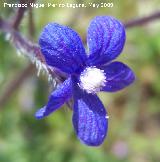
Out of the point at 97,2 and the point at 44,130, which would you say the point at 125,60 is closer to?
the point at 97,2

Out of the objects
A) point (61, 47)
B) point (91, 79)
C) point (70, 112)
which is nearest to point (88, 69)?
point (91, 79)

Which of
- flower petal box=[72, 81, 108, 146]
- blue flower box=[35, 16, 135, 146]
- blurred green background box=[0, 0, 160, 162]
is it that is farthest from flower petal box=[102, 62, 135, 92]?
blurred green background box=[0, 0, 160, 162]

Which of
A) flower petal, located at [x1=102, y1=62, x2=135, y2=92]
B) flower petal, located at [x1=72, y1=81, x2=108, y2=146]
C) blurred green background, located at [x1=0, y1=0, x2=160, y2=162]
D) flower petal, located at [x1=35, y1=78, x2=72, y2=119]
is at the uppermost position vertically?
flower petal, located at [x1=35, y1=78, x2=72, y2=119]

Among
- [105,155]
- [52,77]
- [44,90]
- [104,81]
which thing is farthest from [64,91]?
[44,90]

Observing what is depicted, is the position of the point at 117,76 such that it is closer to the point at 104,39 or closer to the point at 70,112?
the point at 104,39

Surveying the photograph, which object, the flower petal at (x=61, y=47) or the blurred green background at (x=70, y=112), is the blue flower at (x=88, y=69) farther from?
the blurred green background at (x=70, y=112)

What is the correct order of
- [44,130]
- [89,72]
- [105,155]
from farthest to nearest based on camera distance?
[44,130], [105,155], [89,72]

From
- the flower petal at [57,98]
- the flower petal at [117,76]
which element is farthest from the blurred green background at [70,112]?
the flower petal at [57,98]

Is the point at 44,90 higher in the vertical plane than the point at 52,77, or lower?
lower

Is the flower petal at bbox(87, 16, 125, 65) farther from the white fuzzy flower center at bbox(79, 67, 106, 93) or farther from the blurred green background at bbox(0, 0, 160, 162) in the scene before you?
the blurred green background at bbox(0, 0, 160, 162)
